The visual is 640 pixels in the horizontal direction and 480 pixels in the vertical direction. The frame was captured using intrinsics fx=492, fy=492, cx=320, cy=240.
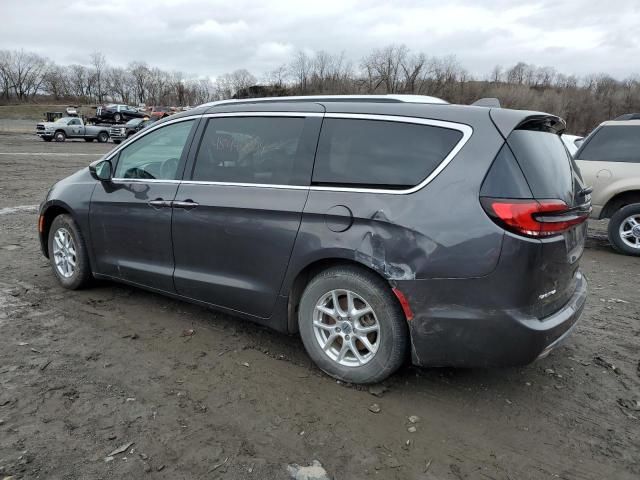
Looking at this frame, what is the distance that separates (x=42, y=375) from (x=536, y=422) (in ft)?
10.2

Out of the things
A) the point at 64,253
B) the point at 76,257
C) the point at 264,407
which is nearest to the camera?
the point at 264,407

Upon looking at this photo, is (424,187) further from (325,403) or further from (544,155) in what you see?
(325,403)

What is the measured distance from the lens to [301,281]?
3338mm

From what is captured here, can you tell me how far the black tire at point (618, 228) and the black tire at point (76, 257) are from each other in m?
6.96

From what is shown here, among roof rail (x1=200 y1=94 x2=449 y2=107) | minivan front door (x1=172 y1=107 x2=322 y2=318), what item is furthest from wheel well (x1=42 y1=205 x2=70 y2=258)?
roof rail (x1=200 y1=94 x2=449 y2=107)

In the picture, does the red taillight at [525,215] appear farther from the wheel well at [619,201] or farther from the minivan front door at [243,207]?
the wheel well at [619,201]

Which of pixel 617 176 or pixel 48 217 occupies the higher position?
pixel 617 176

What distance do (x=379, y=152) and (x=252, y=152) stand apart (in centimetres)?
101

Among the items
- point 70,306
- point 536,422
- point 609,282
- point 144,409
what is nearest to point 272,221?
point 144,409

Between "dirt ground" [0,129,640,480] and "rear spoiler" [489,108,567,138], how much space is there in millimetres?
1663

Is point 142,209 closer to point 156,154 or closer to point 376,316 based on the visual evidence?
point 156,154

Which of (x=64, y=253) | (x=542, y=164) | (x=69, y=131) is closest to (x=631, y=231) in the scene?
(x=542, y=164)

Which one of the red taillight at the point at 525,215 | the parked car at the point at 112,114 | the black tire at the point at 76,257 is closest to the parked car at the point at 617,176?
the red taillight at the point at 525,215

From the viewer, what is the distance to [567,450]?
8.61 feet
